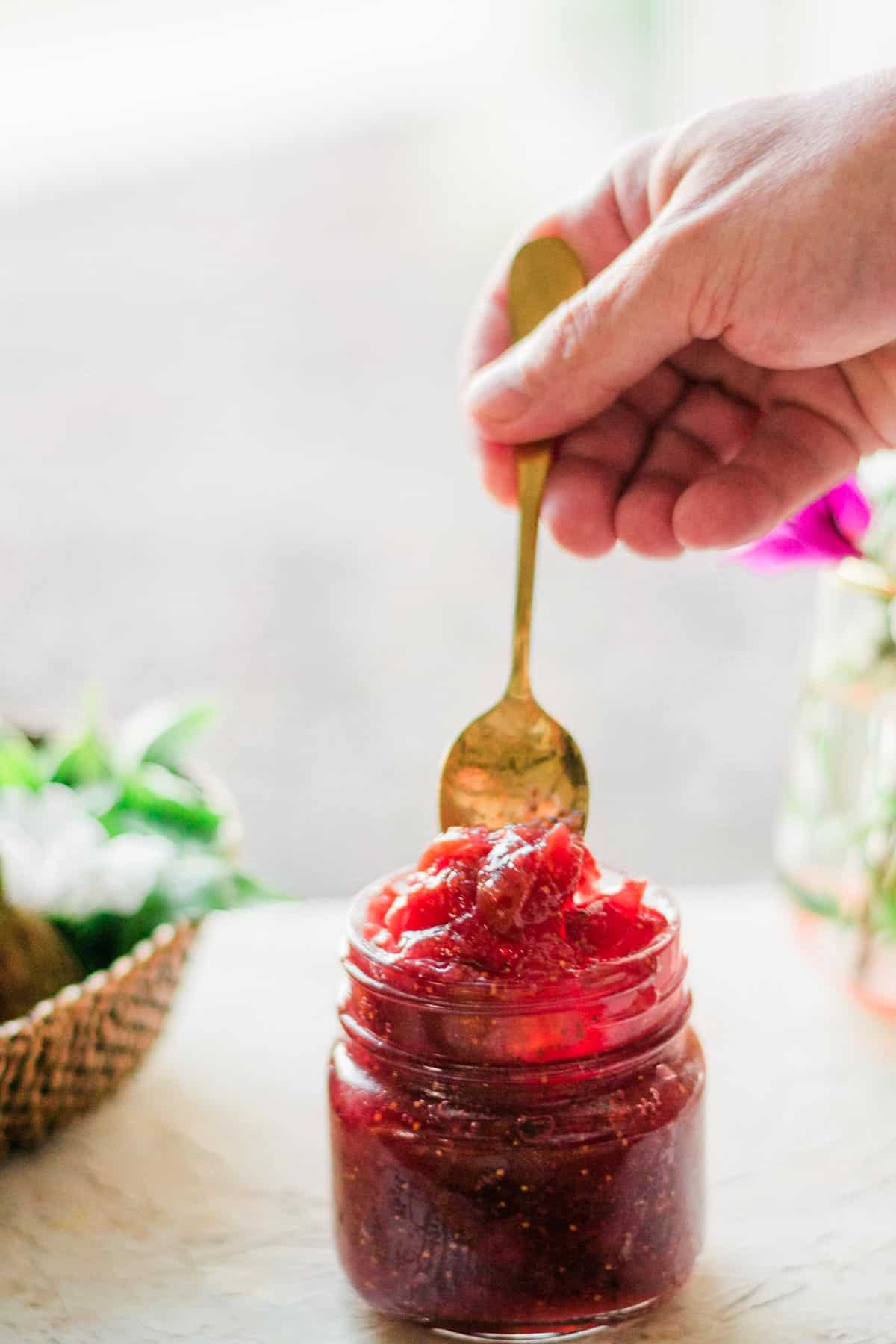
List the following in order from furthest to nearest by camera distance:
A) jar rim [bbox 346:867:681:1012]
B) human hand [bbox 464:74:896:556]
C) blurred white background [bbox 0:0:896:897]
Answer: blurred white background [bbox 0:0:896:897] < human hand [bbox 464:74:896:556] < jar rim [bbox 346:867:681:1012]

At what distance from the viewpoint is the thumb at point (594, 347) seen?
889 mm

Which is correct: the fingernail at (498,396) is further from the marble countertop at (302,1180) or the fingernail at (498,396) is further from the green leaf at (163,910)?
the marble countertop at (302,1180)

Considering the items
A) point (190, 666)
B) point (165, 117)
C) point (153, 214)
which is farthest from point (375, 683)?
point (165, 117)

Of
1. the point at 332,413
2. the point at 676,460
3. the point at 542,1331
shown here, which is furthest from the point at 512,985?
the point at 332,413

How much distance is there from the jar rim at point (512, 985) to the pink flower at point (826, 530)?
40cm

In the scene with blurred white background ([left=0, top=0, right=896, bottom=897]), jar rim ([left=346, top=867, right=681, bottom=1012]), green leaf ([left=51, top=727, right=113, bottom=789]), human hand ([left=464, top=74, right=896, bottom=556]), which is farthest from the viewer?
blurred white background ([left=0, top=0, right=896, bottom=897])

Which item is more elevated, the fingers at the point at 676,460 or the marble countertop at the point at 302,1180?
the fingers at the point at 676,460

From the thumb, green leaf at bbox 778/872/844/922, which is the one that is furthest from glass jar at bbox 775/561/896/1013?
the thumb

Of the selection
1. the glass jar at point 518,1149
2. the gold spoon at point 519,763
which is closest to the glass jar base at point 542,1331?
the glass jar at point 518,1149

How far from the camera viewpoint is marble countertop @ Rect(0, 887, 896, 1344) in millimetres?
823

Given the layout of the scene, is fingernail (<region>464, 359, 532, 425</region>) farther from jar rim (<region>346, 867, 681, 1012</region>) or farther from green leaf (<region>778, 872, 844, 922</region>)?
green leaf (<region>778, 872, 844, 922</region>)

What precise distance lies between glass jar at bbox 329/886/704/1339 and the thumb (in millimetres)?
366

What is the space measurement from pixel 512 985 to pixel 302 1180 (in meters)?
0.31

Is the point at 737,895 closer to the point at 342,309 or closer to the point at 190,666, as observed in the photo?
the point at 190,666
